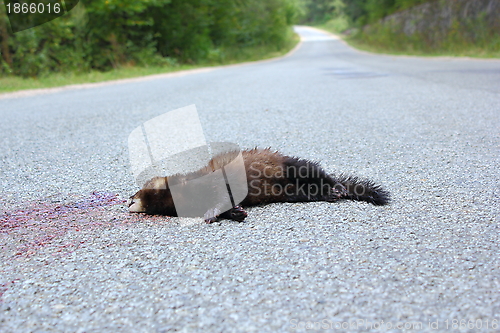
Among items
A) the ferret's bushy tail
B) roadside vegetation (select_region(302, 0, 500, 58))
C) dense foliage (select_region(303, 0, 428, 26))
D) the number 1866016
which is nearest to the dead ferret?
the ferret's bushy tail

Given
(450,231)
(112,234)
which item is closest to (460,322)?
(450,231)

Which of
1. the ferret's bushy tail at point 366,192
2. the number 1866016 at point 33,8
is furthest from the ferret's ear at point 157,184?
the number 1866016 at point 33,8

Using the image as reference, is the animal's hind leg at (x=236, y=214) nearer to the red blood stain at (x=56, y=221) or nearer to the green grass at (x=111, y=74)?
the red blood stain at (x=56, y=221)

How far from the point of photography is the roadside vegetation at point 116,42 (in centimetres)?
1415

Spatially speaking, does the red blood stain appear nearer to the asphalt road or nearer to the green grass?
the asphalt road

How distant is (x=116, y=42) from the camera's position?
17922mm

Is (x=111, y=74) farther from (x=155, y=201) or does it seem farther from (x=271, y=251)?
(x=271, y=251)

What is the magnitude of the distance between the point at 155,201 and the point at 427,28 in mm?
25757

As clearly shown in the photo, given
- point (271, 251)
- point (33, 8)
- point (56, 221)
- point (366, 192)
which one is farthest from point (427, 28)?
point (56, 221)

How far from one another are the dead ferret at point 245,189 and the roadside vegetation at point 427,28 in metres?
14.7

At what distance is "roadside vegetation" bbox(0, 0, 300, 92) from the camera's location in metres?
14.1

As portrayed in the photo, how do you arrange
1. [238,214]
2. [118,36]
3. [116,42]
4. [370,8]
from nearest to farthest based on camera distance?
1. [238,214]
2. [116,42]
3. [118,36]
4. [370,8]

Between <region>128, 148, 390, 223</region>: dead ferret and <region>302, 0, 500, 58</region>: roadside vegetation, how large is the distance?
14.7 meters

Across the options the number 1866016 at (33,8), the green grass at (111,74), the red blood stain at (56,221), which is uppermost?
the number 1866016 at (33,8)
